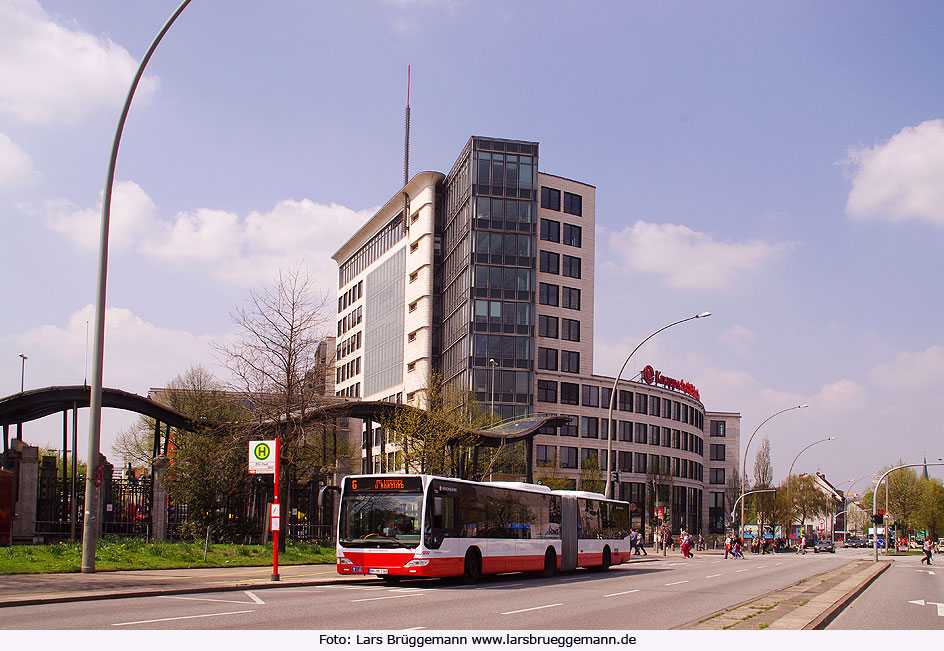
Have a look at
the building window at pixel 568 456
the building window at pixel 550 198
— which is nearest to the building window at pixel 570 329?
the building window at pixel 568 456

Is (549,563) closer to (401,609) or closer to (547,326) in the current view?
(401,609)

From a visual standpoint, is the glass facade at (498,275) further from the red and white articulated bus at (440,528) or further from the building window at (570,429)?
the red and white articulated bus at (440,528)

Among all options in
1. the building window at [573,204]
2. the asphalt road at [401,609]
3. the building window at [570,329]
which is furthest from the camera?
the building window at [573,204]

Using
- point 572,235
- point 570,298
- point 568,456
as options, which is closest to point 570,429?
point 568,456

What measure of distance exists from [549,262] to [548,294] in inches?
115

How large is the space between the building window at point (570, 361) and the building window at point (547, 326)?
80.9 inches

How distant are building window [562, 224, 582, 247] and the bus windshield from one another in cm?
6695

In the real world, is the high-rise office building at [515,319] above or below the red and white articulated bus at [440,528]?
above

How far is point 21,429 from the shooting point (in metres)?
32.4

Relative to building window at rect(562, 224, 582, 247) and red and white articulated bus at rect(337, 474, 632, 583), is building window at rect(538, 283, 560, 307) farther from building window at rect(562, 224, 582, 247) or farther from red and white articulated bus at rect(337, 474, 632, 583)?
red and white articulated bus at rect(337, 474, 632, 583)

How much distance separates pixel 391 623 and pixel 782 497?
8681 centimetres

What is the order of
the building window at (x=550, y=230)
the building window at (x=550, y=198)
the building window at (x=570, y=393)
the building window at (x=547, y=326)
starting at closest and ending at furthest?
1. the building window at (x=547, y=326)
2. the building window at (x=570, y=393)
3. the building window at (x=550, y=230)
4. the building window at (x=550, y=198)

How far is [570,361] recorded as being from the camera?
8850 cm

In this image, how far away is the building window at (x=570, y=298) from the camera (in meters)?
88.2
